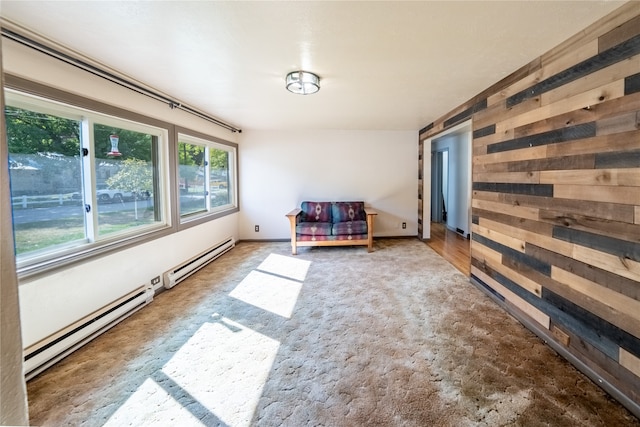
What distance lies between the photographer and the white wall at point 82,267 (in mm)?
1704

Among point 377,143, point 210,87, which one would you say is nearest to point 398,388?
point 210,87

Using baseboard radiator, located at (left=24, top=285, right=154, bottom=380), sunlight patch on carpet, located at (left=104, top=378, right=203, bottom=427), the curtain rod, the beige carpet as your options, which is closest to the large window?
the curtain rod

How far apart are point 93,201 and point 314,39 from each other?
2177 mm

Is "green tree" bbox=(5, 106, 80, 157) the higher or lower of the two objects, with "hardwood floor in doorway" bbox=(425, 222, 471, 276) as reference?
higher

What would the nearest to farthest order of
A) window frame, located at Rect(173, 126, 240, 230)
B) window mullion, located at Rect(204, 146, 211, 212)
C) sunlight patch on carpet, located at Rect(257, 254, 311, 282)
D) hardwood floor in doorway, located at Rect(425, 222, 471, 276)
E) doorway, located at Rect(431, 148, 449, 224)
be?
window frame, located at Rect(173, 126, 240, 230), sunlight patch on carpet, located at Rect(257, 254, 311, 282), hardwood floor in doorway, located at Rect(425, 222, 471, 276), window mullion, located at Rect(204, 146, 211, 212), doorway, located at Rect(431, 148, 449, 224)

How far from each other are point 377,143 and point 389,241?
1876 mm

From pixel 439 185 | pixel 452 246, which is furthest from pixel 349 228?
pixel 439 185

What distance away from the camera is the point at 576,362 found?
5.63 ft

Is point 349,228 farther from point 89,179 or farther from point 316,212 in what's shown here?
point 89,179

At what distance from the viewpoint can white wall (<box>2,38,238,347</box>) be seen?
170 cm

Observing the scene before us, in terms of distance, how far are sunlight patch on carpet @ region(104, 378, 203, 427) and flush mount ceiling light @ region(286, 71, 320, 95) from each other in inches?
96.2

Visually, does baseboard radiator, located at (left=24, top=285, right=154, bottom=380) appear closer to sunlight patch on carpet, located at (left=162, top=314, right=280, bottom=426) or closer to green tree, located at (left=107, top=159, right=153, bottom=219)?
sunlight patch on carpet, located at (left=162, top=314, right=280, bottom=426)

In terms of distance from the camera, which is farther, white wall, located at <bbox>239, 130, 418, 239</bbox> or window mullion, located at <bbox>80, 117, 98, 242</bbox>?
white wall, located at <bbox>239, 130, 418, 239</bbox>

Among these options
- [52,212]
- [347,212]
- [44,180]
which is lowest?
[347,212]
